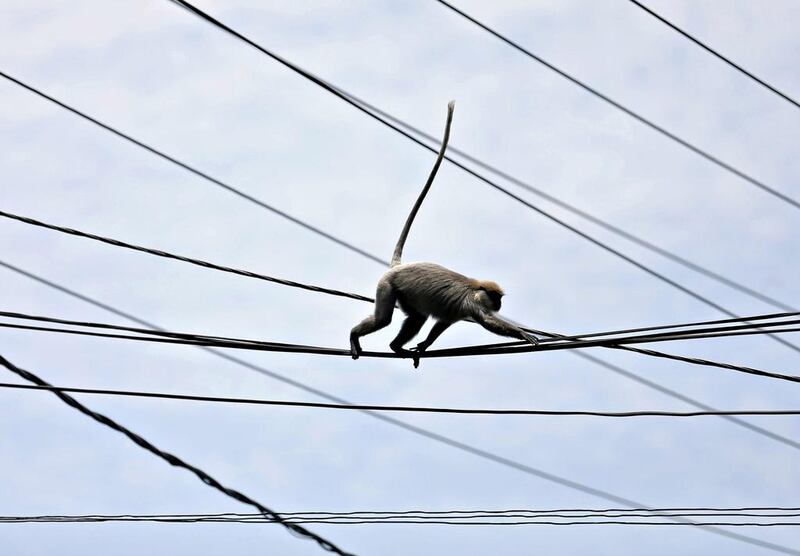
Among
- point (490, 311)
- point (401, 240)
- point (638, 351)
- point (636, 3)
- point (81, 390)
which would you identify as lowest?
point (81, 390)

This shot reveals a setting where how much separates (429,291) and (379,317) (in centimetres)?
50

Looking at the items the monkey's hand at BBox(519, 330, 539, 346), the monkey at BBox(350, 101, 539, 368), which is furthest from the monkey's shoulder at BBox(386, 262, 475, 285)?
the monkey's hand at BBox(519, 330, 539, 346)

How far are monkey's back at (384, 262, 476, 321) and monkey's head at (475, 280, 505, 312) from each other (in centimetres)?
7

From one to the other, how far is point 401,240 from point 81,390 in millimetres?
3303

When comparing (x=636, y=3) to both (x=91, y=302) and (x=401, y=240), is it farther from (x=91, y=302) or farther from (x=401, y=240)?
(x=91, y=302)

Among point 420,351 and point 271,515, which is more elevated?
point 420,351

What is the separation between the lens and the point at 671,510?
10.0 m

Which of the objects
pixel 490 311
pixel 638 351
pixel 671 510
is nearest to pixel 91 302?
pixel 490 311

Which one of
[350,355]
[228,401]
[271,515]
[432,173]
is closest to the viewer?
[271,515]

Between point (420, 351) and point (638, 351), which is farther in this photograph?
point (420, 351)

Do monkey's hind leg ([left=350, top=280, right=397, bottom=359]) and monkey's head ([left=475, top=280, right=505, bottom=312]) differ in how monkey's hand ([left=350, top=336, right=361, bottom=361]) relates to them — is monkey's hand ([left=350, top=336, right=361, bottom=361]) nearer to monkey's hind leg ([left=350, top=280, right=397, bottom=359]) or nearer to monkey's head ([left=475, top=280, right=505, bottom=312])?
monkey's hind leg ([left=350, top=280, right=397, bottom=359])

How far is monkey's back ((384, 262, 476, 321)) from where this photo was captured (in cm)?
1009

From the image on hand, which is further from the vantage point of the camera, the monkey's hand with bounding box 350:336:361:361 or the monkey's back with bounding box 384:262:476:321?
the monkey's back with bounding box 384:262:476:321

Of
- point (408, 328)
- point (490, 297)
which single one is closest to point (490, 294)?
point (490, 297)
